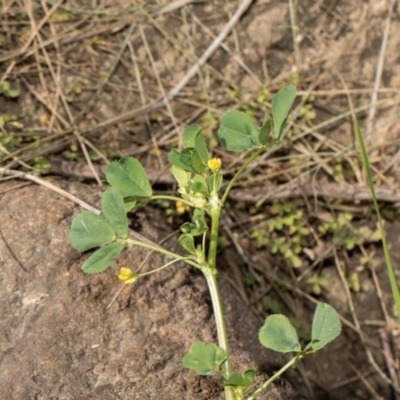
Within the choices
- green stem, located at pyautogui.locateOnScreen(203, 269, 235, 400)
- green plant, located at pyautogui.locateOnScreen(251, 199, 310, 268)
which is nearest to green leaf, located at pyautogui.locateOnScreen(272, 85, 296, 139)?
green stem, located at pyautogui.locateOnScreen(203, 269, 235, 400)

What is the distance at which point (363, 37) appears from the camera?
10.3ft

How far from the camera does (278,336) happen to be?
173cm

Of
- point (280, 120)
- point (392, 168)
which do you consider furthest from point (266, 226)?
point (280, 120)

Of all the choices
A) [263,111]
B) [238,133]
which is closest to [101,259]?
[238,133]

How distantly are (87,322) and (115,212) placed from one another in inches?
15.7

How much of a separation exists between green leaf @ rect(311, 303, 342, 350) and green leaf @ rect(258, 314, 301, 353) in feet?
0.20

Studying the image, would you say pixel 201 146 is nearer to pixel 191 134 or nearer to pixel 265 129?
pixel 191 134

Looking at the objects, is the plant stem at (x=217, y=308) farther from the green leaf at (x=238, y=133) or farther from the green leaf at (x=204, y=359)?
the green leaf at (x=238, y=133)

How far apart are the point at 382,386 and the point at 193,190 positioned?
1497 millimetres

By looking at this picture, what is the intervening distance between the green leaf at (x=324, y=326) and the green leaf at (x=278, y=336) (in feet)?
0.20

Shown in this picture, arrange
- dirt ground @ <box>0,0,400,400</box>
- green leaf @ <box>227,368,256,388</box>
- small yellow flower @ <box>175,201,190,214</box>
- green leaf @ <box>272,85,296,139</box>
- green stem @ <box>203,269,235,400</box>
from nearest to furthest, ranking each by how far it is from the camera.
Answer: green leaf @ <box>227,368,256,388</box> < green stem @ <box>203,269,235,400</box> < green leaf @ <box>272,85,296,139</box> < small yellow flower @ <box>175,201,190,214</box> < dirt ground @ <box>0,0,400,400</box>

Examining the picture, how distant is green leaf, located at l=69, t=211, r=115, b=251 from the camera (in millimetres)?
1786

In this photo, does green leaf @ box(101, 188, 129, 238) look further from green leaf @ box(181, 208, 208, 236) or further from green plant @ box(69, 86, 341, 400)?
green leaf @ box(181, 208, 208, 236)

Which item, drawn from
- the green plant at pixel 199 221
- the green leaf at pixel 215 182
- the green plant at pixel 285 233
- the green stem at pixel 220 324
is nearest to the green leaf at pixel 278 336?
the green plant at pixel 199 221
